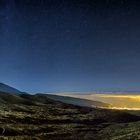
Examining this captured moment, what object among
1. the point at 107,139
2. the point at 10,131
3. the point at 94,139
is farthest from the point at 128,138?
the point at 10,131

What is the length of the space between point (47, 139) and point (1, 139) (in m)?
23.0

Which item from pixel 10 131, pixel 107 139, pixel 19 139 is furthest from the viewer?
pixel 10 131

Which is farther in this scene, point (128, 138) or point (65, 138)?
point (65, 138)

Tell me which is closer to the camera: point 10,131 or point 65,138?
point 65,138

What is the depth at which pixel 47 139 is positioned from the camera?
156 m

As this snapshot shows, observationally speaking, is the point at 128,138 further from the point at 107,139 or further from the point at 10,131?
the point at 10,131

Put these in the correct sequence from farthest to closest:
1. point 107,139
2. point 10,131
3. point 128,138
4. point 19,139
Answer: point 10,131 → point 19,139 → point 107,139 → point 128,138

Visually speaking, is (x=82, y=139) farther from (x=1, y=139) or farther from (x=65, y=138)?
(x=1, y=139)

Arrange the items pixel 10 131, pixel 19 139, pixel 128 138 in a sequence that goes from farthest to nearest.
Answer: pixel 10 131
pixel 19 139
pixel 128 138

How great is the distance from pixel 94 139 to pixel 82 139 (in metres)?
7.28

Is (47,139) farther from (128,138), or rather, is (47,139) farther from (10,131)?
(128,138)

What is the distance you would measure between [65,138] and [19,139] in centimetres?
2017

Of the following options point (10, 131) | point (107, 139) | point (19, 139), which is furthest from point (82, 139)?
point (10, 131)

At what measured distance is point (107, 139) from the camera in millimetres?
138375
